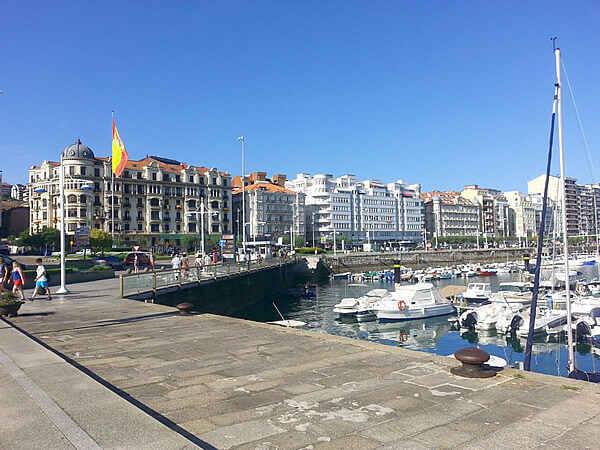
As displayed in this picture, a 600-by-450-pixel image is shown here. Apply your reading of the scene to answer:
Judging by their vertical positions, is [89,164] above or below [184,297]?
above

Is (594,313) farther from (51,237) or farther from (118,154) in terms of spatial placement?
(51,237)

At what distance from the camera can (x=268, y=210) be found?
12431cm

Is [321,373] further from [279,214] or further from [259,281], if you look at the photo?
[279,214]

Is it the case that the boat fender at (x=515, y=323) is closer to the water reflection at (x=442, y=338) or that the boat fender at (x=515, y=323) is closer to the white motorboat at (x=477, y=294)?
the water reflection at (x=442, y=338)

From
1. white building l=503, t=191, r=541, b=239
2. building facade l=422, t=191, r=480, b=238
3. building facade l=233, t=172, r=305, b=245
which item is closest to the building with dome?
building facade l=233, t=172, r=305, b=245

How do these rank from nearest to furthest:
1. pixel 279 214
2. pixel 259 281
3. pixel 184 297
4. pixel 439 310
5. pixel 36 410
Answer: pixel 36 410 → pixel 184 297 → pixel 439 310 → pixel 259 281 → pixel 279 214

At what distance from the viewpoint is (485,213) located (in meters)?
181

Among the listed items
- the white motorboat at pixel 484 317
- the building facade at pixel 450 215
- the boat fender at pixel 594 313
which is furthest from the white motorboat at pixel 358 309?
the building facade at pixel 450 215

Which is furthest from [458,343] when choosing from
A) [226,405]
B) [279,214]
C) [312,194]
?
[312,194]

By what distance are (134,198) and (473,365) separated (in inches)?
3868

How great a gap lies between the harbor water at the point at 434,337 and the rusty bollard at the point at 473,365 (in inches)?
466

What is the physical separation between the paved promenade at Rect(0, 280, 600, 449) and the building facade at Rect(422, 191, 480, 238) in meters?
158

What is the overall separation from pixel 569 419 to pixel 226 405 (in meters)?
4.62

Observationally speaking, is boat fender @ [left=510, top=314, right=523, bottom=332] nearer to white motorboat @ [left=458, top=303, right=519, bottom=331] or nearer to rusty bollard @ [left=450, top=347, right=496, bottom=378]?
white motorboat @ [left=458, top=303, right=519, bottom=331]
